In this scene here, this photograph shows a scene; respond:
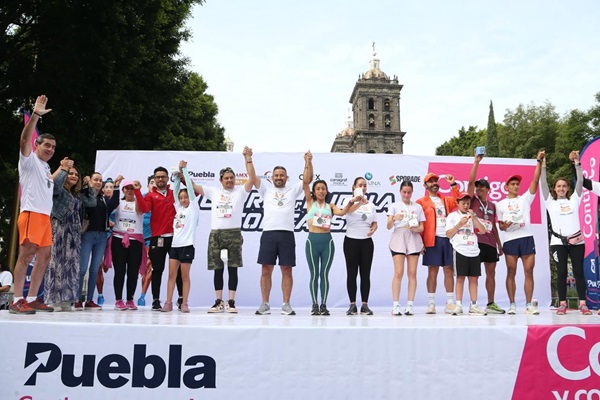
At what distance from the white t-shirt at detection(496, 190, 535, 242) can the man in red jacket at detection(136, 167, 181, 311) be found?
436 cm

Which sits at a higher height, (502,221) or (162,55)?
(162,55)

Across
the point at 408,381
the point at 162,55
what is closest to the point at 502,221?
the point at 408,381

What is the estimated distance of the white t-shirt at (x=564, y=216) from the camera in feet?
20.1

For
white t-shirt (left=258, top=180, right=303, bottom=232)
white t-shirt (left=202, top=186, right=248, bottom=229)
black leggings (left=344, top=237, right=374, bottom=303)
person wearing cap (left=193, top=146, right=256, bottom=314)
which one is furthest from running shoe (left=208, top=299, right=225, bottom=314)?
black leggings (left=344, top=237, right=374, bottom=303)

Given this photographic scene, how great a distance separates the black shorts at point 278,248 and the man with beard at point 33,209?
2.35 m

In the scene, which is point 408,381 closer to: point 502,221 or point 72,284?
point 502,221

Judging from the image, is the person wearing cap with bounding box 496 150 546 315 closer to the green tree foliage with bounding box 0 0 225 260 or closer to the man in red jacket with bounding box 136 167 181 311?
the man in red jacket with bounding box 136 167 181 311

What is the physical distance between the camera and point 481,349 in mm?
3811

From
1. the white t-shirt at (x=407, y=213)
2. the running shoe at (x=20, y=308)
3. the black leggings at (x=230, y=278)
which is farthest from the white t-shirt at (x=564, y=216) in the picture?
the running shoe at (x=20, y=308)

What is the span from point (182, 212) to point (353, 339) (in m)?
3.25

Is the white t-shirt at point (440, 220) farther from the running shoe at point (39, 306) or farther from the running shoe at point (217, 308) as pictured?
the running shoe at point (39, 306)

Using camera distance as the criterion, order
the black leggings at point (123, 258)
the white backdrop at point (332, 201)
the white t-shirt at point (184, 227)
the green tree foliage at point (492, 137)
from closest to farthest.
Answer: the white t-shirt at point (184, 227) < the black leggings at point (123, 258) < the white backdrop at point (332, 201) < the green tree foliage at point (492, 137)

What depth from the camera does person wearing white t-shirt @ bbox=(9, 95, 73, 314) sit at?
4652 mm

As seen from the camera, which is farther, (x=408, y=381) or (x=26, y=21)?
(x=26, y=21)
